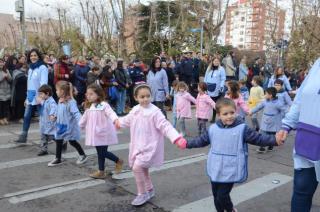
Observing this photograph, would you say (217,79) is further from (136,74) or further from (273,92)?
Answer: (136,74)

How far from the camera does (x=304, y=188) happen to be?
11.0ft

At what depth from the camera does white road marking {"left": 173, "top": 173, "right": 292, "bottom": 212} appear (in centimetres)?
478

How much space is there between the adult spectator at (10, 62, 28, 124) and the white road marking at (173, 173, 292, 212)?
689 centimetres

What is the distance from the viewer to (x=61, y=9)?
47.1 meters

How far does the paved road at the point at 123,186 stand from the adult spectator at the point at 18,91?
130 inches

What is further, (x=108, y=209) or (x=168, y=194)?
(x=168, y=194)

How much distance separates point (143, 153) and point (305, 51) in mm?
33876

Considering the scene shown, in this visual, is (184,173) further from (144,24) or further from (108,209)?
(144,24)

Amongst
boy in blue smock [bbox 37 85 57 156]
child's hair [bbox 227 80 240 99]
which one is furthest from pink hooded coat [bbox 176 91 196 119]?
boy in blue smock [bbox 37 85 57 156]

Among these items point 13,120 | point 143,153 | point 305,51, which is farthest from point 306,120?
point 305,51

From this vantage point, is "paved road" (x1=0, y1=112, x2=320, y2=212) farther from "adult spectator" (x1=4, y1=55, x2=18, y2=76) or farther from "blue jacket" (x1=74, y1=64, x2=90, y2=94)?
"blue jacket" (x1=74, y1=64, x2=90, y2=94)

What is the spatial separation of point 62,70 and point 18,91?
1.35 metres

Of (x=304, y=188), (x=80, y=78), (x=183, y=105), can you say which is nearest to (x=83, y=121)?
(x=304, y=188)

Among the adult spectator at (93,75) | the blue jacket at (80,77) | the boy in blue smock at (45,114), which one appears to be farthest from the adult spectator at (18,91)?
the boy in blue smock at (45,114)
